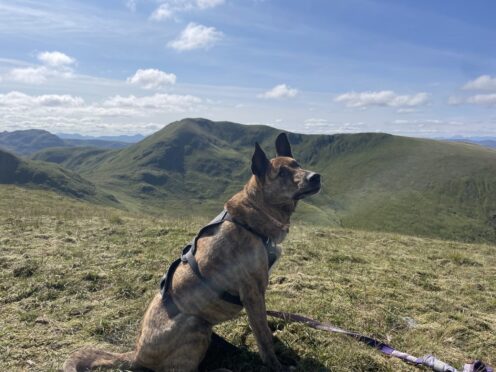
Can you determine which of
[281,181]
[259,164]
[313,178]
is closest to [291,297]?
[281,181]

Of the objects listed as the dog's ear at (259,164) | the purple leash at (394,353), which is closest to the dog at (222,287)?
the dog's ear at (259,164)

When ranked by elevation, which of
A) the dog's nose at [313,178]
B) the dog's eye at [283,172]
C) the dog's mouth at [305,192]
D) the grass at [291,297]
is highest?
the dog's eye at [283,172]

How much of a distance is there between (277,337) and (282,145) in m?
3.51

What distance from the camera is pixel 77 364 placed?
19.0ft

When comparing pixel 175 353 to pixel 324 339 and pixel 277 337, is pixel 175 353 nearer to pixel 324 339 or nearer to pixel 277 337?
pixel 277 337

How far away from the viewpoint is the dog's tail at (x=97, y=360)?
5.82 meters

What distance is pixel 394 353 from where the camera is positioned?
6379mm

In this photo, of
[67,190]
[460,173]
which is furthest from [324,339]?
[460,173]

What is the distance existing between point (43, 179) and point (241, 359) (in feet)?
598

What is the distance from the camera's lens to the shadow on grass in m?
6.21

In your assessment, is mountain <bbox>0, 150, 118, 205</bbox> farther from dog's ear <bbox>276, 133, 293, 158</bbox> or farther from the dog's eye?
the dog's eye

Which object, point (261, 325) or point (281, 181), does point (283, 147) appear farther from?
point (261, 325)

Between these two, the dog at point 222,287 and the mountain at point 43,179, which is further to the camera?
the mountain at point 43,179

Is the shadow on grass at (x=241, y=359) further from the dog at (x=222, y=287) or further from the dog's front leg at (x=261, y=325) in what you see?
the dog at (x=222, y=287)
